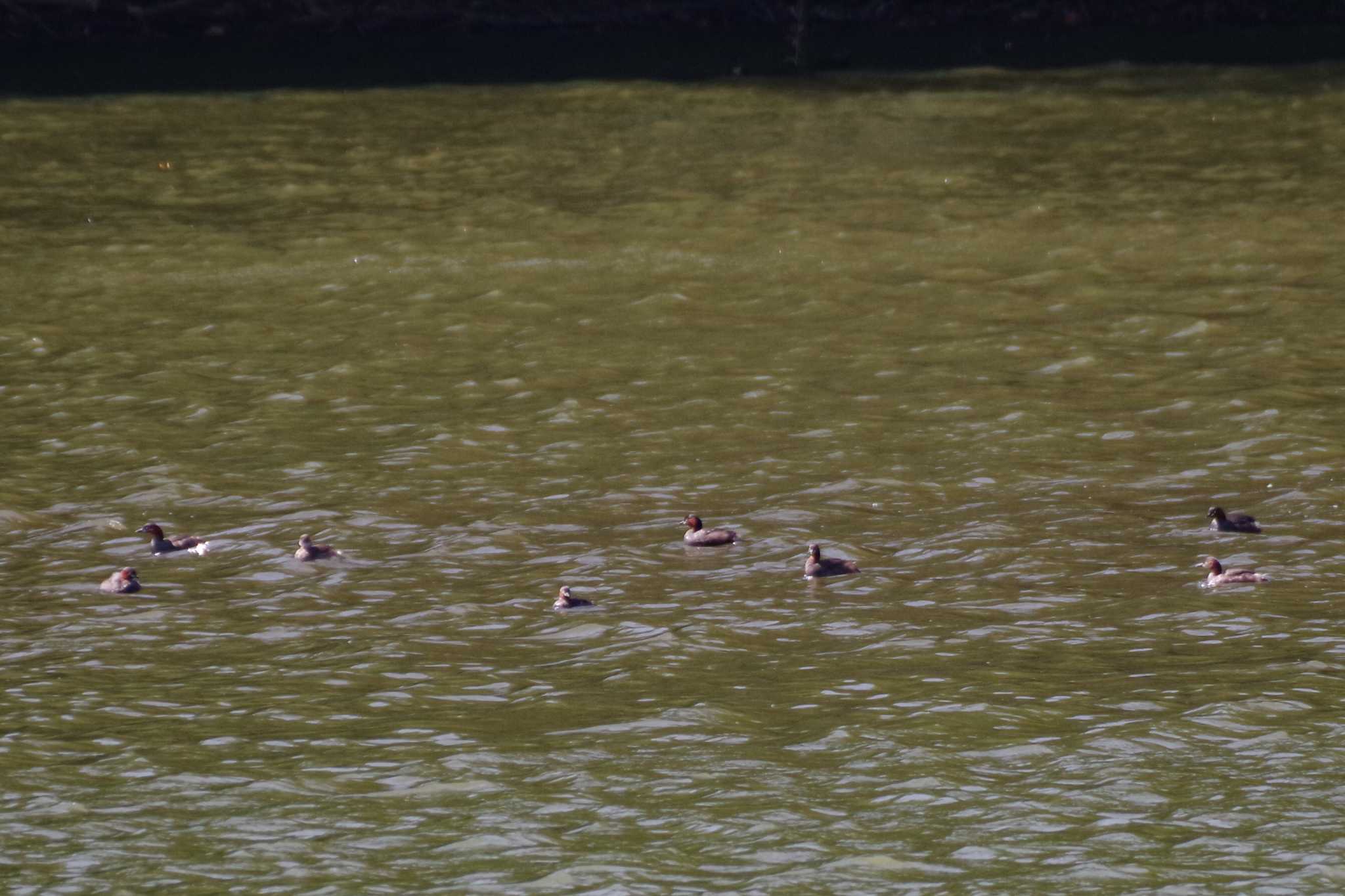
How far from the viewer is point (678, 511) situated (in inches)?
757

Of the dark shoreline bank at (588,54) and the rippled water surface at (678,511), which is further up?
the dark shoreline bank at (588,54)

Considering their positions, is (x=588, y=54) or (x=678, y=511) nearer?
(x=678, y=511)

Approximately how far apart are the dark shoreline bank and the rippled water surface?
8.76m

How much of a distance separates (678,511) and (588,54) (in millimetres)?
32081

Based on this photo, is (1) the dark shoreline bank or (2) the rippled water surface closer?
(2) the rippled water surface

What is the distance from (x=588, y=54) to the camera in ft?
162

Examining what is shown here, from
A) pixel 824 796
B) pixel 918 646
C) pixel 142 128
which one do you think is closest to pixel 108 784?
pixel 824 796

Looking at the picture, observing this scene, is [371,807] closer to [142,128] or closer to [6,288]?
[6,288]

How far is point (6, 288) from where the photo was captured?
95.1 ft

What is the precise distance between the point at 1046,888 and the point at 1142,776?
5.91ft

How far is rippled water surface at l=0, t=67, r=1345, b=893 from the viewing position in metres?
12.6

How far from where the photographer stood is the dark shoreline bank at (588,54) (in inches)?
1818

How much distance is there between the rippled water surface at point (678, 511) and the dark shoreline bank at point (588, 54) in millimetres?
8763

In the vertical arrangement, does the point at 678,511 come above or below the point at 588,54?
below
